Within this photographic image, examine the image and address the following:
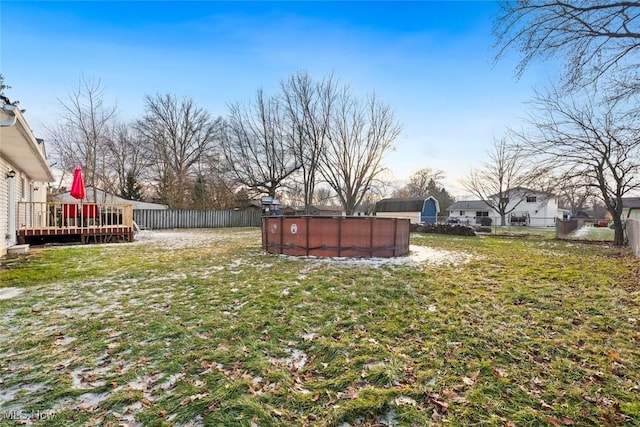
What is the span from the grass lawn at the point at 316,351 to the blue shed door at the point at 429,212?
105 ft

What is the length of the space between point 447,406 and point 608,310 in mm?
3480

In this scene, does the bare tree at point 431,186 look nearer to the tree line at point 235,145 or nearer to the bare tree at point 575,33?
the tree line at point 235,145

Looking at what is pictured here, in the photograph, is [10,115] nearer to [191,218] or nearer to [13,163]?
[13,163]

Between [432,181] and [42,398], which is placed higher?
[432,181]

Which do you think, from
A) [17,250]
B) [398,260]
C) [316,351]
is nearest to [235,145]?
[17,250]

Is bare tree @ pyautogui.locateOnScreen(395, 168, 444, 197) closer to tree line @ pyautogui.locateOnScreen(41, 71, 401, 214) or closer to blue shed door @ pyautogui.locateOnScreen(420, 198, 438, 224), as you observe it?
blue shed door @ pyautogui.locateOnScreen(420, 198, 438, 224)

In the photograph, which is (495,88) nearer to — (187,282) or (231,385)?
(187,282)

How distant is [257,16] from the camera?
9992 mm

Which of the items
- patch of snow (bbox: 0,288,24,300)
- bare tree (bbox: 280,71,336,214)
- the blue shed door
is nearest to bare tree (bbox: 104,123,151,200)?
bare tree (bbox: 280,71,336,214)

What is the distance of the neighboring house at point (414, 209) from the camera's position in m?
36.9

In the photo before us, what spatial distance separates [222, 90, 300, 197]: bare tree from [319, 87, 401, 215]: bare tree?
4.55 meters

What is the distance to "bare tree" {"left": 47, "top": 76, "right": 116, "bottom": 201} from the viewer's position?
59.5 feet

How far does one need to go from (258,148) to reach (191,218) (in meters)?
8.50

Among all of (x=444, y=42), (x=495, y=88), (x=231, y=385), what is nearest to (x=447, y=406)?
(x=231, y=385)
